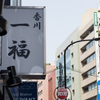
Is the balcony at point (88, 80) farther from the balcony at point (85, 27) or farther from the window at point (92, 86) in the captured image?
the balcony at point (85, 27)

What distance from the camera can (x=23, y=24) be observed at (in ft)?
25.7

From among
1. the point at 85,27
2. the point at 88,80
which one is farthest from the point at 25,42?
the point at 85,27

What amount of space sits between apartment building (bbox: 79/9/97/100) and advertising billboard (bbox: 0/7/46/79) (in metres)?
49.8

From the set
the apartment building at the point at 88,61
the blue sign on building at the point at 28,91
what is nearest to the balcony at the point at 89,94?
the apartment building at the point at 88,61

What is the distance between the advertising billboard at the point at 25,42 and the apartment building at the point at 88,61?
49821 millimetres

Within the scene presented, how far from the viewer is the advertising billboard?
24.1 ft

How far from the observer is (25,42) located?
301 inches

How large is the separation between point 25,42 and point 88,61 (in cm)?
5506

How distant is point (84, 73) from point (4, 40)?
57.7m

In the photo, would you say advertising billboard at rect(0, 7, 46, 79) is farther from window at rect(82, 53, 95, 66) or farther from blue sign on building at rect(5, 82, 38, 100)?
window at rect(82, 53, 95, 66)

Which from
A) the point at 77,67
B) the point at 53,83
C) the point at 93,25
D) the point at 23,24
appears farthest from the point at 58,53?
the point at 23,24

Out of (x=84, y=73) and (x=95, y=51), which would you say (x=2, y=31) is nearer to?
(x=95, y=51)

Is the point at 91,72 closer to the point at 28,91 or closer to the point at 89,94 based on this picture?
the point at 89,94

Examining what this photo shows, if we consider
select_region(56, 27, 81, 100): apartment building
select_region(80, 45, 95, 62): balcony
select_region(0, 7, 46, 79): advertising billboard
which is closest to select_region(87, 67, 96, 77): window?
select_region(80, 45, 95, 62): balcony
